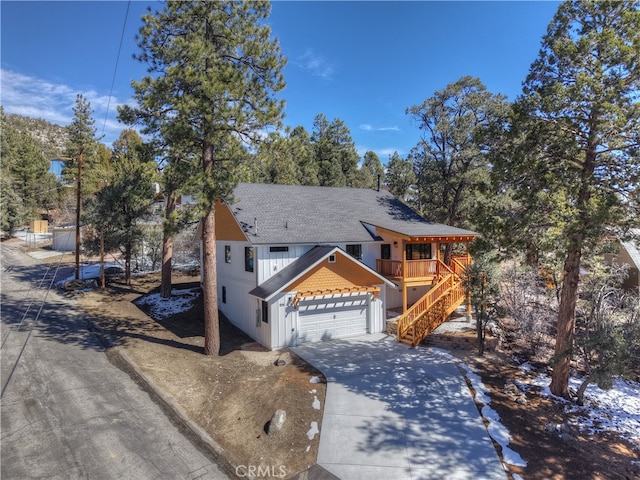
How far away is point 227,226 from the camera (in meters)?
18.3

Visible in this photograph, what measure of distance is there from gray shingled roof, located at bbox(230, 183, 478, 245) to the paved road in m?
7.34

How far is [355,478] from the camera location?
701 cm

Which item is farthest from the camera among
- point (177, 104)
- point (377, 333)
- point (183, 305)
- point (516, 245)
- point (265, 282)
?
point (183, 305)

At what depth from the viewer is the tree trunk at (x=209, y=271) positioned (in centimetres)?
1319

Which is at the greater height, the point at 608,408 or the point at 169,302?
the point at 169,302

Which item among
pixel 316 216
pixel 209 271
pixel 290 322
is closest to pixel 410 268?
pixel 316 216

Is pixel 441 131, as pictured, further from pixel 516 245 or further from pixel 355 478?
pixel 355 478

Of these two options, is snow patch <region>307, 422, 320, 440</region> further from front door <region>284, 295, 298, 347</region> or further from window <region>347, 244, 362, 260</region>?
window <region>347, 244, 362, 260</region>

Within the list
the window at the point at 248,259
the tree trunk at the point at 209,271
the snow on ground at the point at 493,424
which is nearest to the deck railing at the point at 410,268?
the snow on ground at the point at 493,424

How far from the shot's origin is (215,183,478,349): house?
1501 centimetres

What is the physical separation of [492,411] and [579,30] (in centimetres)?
1095

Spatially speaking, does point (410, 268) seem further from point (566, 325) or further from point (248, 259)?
point (248, 259)

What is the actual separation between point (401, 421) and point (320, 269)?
7.41 meters

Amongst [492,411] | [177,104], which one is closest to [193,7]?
[177,104]
